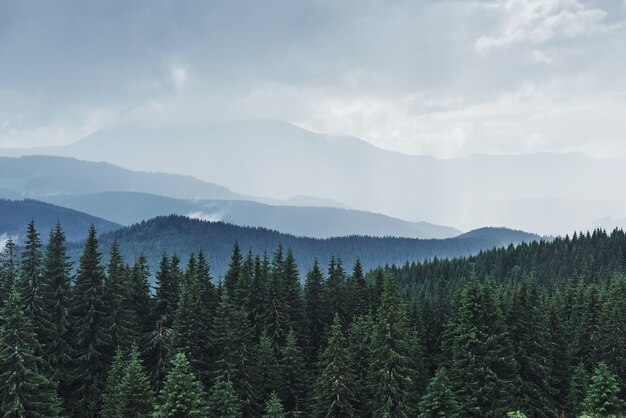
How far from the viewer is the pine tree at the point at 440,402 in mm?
44438

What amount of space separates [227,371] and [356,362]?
15.0m

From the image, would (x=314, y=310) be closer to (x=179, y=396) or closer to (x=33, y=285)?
(x=33, y=285)

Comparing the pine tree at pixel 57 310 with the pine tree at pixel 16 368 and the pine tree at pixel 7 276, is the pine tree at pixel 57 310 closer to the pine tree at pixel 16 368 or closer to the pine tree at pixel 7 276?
the pine tree at pixel 7 276

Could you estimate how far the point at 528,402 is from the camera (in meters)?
53.2

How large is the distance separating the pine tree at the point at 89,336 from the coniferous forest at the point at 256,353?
0.17 m

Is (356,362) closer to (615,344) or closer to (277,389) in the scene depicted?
(277,389)

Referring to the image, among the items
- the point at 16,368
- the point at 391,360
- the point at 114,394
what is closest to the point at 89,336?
the point at 114,394

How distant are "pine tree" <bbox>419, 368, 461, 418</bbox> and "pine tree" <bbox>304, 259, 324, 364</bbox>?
1358 inches

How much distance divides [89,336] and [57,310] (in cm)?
420

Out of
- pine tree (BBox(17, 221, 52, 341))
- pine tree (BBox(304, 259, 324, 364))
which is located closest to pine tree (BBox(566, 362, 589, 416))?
pine tree (BBox(304, 259, 324, 364))

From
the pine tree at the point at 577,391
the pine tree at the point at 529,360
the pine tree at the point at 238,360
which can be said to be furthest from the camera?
the pine tree at the point at 577,391

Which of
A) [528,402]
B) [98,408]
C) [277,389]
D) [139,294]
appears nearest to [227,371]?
[277,389]

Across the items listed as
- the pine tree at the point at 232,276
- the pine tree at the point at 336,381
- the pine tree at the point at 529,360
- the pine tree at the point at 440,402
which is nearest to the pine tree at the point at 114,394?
the pine tree at the point at 336,381

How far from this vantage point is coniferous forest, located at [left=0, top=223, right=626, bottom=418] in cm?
4400
